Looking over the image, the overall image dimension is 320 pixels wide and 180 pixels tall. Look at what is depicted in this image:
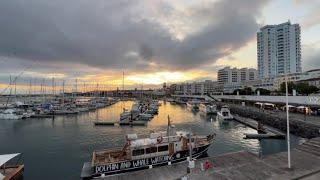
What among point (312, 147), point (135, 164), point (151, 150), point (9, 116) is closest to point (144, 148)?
point (151, 150)

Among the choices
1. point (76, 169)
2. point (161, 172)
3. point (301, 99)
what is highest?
point (301, 99)

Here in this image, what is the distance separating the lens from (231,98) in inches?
5037

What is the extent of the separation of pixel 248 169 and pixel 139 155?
11.3m

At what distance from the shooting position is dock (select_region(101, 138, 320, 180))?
20703mm

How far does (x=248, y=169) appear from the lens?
22438 mm

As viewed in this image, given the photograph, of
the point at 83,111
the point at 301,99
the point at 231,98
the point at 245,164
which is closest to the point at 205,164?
the point at 245,164

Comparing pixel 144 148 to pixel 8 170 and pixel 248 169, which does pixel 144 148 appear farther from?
pixel 8 170

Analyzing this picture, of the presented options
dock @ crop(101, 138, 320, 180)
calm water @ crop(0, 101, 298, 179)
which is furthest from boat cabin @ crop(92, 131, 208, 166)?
dock @ crop(101, 138, 320, 180)

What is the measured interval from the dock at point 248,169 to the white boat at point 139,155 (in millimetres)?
3765

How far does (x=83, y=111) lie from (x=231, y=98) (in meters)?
69.6

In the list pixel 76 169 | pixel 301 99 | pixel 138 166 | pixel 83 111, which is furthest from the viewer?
pixel 83 111

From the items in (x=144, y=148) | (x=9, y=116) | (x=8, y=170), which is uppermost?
(x=144, y=148)

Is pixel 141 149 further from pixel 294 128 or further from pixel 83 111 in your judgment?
pixel 83 111

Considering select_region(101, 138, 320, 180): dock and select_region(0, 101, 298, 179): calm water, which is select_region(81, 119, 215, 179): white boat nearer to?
select_region(101, 138, 320, 180): dock
